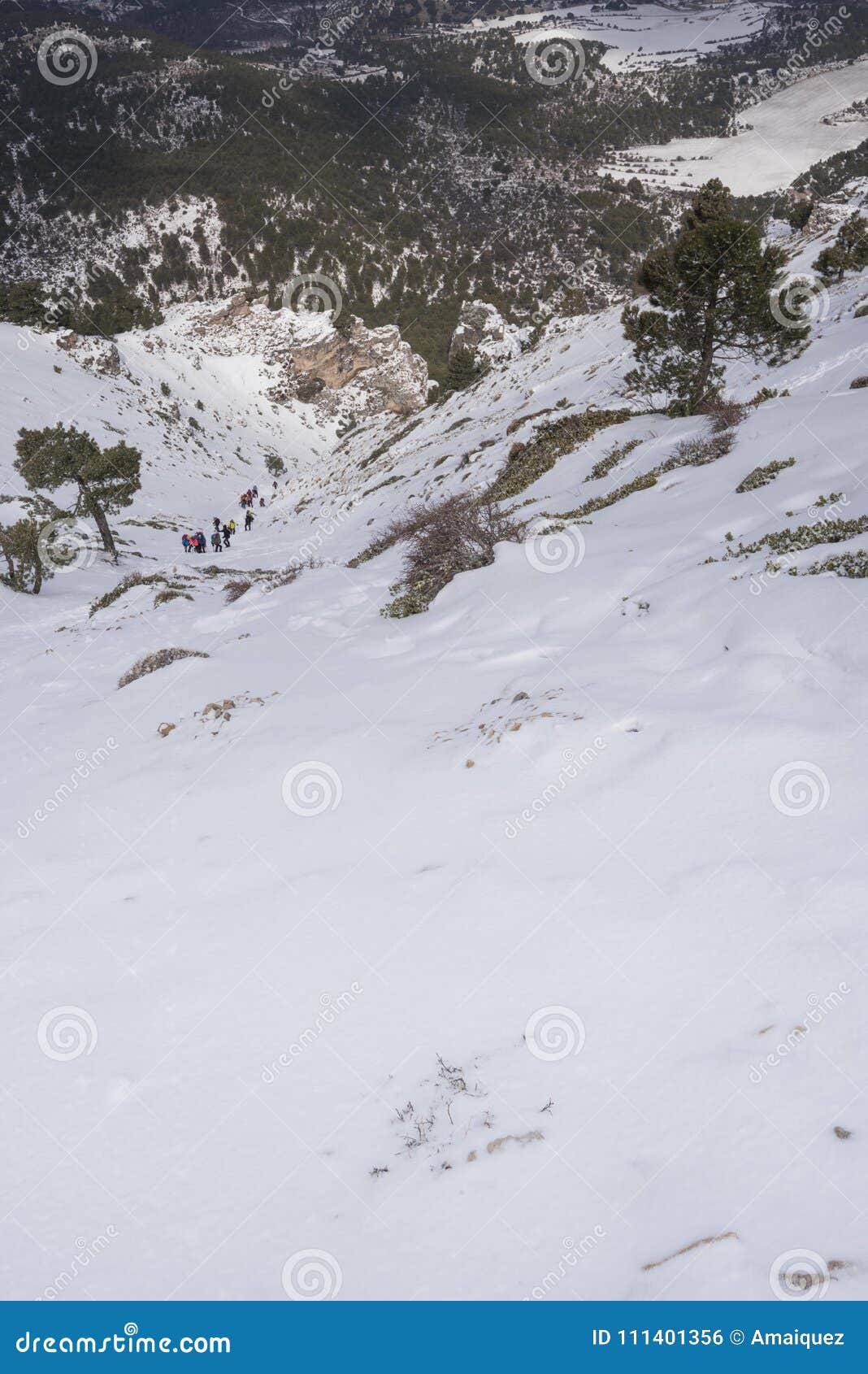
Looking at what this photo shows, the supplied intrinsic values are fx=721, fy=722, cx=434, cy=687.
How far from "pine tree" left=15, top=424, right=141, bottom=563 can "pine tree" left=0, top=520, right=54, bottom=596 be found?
3682 mm

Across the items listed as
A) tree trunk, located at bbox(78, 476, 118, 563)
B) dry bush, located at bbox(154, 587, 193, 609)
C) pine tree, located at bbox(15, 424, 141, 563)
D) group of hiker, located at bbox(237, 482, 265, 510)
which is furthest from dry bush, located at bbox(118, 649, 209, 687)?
group of hiker, located at bbox(237, 482, 265, 510)

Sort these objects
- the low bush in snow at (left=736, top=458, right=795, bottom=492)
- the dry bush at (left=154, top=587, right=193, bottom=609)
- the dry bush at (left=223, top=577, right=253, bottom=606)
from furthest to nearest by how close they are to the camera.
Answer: the dry bush at (left=154, top=587, right=193, bottom=609), the dry bush at (left=223, top=577, right=253, bottom=606), the low bush in snow at (left=736, top=458, right=795, bottom=492)

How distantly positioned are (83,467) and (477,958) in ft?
100

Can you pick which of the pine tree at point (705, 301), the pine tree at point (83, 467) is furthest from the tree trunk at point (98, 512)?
the pine tree at point (705, 301)

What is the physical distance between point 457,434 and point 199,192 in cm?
12350

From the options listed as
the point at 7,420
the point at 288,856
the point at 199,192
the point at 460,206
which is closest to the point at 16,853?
the point at 288,856

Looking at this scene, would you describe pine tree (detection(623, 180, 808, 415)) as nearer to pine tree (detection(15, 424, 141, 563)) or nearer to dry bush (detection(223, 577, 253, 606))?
dry bush (detection(223, 577, 253, 606))

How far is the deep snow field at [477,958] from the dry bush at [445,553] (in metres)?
1.93

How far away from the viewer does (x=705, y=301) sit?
741 inches

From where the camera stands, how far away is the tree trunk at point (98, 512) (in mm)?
29875

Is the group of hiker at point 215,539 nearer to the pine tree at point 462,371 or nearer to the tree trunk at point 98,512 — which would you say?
the tree trunk at point 98,512

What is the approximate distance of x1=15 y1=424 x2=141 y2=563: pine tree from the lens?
28625 mm

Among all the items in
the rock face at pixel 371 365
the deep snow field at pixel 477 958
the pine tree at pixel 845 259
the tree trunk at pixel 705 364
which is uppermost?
the rock face at pixel 371 365

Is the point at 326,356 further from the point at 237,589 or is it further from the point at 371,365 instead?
the point at 237,589
